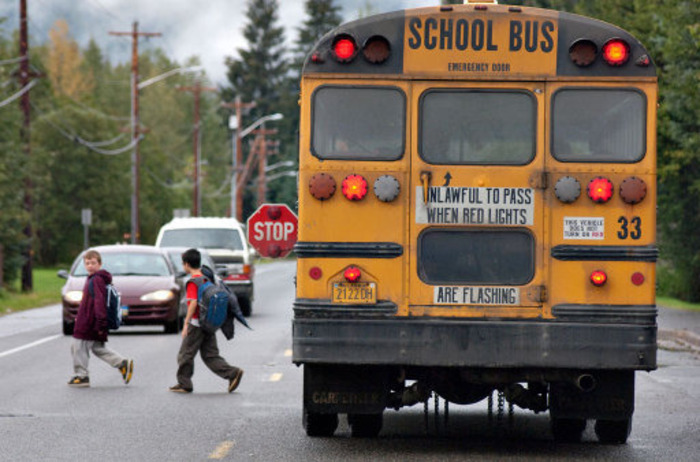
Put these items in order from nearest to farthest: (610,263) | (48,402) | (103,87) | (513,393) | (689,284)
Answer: (610,263)
(513,393)
(48,402)
(689,284)
(103,87)

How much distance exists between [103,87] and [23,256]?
98745mm

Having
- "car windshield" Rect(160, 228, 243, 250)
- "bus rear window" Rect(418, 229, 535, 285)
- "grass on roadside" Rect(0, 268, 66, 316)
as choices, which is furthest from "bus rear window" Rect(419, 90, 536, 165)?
"grass on roadside" Rect(0, 268, 66, 316)

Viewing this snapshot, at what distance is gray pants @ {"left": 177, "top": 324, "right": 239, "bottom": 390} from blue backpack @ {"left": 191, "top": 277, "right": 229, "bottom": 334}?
32cm

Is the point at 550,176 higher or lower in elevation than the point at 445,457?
higher

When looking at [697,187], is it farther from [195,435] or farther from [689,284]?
[195,435]

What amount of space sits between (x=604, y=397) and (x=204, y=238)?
20563 mm

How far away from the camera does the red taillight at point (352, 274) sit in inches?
412

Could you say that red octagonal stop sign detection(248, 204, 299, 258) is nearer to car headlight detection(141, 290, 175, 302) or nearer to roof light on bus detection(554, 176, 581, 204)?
car headlight detection(141, 290, 175, 302)

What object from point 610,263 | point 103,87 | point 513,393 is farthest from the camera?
point 103,87

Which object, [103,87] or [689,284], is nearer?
[689,284]

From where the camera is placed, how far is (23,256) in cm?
4025

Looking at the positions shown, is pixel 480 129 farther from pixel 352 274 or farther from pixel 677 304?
pixel 677 304

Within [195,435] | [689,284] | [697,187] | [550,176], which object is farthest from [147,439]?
[689,284]

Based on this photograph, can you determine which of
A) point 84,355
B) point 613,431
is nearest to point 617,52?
point 613,431
